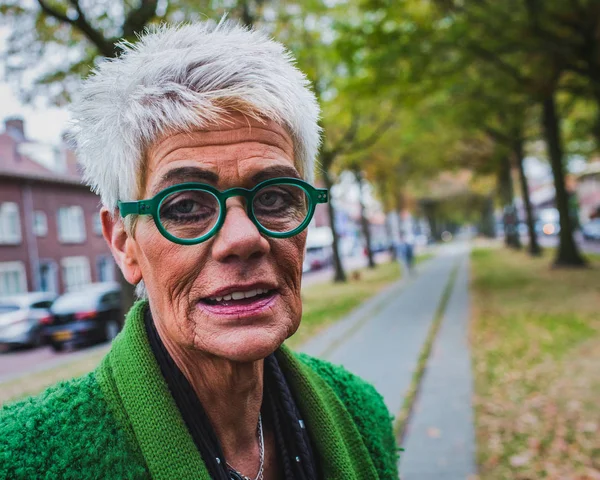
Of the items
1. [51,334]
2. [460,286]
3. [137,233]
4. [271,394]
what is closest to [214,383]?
[271,394]

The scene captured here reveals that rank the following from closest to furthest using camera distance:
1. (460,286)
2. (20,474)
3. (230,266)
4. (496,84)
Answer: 1. (20,474)
2. (230,266)
3. (496,84)
4. (460,286)

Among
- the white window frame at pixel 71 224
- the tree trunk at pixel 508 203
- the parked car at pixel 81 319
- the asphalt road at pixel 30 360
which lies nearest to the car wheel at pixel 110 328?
the parked car at pixel 81 319

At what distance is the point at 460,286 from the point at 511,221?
16787 millimetres

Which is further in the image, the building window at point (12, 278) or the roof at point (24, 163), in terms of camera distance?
the roof at point (24, 163)

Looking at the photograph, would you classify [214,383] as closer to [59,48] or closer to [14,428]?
[14,428]

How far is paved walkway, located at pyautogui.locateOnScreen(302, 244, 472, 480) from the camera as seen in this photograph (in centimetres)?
600

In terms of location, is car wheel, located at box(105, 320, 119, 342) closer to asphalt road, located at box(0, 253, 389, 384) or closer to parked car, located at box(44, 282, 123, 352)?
parked car, located at box(44, 282, 123, 352)

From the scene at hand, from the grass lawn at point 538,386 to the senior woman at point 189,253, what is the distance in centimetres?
362

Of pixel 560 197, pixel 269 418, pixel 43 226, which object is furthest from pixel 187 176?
pixel 43 226

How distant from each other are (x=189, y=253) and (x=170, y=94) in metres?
0.42

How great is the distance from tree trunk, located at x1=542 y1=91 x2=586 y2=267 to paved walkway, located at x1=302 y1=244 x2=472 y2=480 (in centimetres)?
541

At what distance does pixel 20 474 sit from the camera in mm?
1077

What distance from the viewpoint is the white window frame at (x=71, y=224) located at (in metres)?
28.0

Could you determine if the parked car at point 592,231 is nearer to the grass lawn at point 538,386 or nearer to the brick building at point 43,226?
the grass lawn at point 538,386
